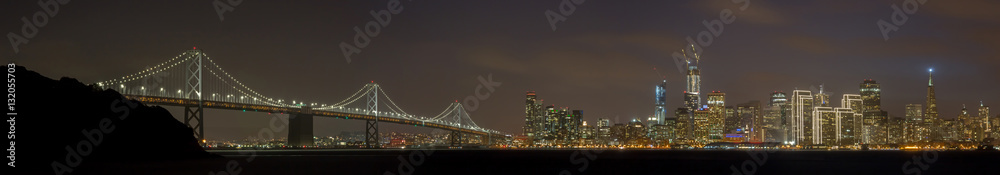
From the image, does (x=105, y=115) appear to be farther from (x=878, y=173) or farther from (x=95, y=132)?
(x=878, y=173)

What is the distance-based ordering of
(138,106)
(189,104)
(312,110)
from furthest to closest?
1. (312,110)
2. (189,104)
3. (138,106)

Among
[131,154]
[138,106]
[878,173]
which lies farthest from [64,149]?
[878,173]

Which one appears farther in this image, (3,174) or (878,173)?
(878,173)

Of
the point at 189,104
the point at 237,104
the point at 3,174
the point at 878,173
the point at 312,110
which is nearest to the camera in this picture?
the point at 3,174

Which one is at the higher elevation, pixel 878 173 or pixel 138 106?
pixel 138 106

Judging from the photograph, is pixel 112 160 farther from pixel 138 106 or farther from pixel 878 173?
pixel 878 173

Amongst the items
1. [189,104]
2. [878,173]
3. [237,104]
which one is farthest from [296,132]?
[878,173]
